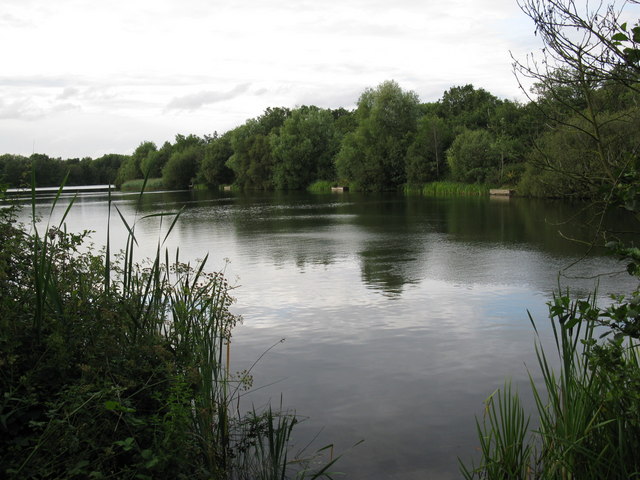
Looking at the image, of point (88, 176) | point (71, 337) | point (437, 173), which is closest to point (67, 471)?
point (71, 337)

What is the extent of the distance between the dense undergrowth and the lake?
2.99ft

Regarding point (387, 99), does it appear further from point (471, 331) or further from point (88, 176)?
point (88, 176)

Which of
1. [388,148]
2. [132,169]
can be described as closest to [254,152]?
[388,148]

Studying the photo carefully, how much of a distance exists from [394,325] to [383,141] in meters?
53.9

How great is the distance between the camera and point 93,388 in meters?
3.67

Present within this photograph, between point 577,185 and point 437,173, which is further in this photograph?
point 437,173

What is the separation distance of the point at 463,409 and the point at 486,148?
4641 cm

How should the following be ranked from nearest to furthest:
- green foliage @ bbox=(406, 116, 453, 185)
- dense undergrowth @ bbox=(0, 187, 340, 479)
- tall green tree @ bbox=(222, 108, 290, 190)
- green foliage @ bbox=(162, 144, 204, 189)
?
dense undergrowth @ bbox=(0, 187, 340, 479)
green foliage @ bbox=(406, 116, 453, 185)
tall green tree @ bbox=(222, 108, 290, 190)
green foliage @ bbox=(162, 144, 204, 189)

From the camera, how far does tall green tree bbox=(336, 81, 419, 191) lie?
6109 centimetres

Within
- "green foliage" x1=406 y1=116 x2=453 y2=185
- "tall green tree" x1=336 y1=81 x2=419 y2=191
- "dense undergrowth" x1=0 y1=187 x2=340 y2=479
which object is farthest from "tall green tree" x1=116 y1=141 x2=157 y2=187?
"dense undergrowth" x1=0 y1=187 x2=340 y2=479

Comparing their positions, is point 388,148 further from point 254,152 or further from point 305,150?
point 254,152

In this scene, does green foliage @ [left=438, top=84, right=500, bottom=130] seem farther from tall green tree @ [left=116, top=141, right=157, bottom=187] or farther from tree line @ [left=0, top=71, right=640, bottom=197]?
tall green tree @ [left=116, top=141, right=157, bottom=187]

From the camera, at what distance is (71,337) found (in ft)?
13.4

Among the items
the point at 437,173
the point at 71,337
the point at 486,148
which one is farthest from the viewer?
the point at 437,173
